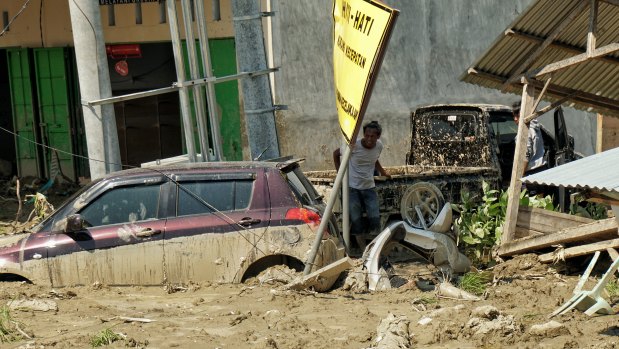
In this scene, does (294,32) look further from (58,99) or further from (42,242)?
(42,242)

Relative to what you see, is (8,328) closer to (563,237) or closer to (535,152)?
(563,237)

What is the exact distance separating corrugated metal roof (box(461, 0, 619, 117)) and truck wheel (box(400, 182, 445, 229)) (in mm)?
1503

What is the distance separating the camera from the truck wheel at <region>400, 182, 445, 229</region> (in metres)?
13.4

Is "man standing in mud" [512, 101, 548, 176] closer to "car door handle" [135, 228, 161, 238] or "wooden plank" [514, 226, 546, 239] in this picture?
"wooden plank" [514, 226, 546, 239]

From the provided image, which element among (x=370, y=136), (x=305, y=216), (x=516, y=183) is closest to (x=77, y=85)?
(x=370, y=136)

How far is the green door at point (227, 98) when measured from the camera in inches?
742

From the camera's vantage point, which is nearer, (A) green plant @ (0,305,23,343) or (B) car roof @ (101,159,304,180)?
(A) green plant @ (0,305,23,343)

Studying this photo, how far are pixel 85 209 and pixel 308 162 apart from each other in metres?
9.24

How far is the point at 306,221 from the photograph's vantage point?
33.2 ft

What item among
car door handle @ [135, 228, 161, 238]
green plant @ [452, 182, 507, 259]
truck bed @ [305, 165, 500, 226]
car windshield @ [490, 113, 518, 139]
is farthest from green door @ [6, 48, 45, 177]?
car door handle @ [135, 228, 161, 238]

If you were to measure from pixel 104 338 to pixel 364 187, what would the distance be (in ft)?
17.9

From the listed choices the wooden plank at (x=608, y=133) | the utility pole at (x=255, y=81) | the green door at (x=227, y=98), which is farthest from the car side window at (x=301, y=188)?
the wooden plank at (x=608, y=133)

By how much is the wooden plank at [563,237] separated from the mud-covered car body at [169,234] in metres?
2.82

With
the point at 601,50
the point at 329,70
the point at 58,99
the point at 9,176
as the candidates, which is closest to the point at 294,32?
the point at 329,70
